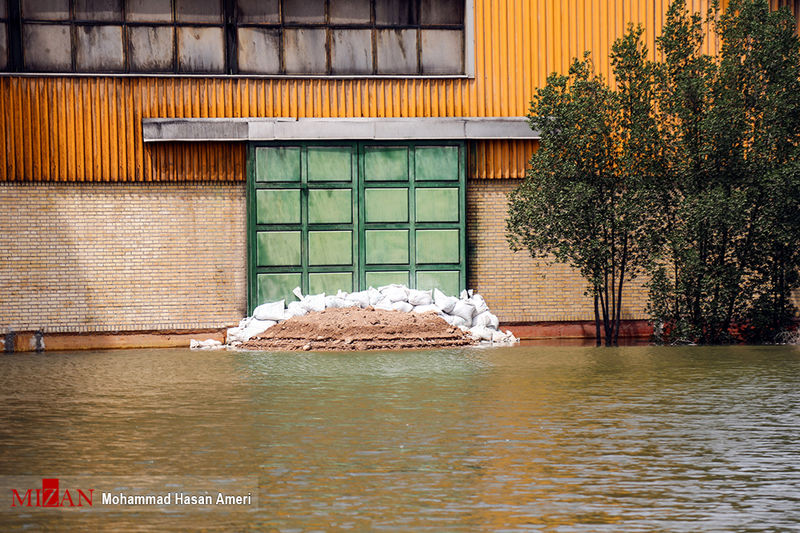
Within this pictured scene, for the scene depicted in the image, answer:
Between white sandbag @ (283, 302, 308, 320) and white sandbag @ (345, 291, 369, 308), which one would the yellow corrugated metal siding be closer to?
white sandbag @ (283, 302, 308, 320)

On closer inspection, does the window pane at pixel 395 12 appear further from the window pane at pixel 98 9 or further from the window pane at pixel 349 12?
the window pane at pixel 98 9

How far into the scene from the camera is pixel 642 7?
24109mm

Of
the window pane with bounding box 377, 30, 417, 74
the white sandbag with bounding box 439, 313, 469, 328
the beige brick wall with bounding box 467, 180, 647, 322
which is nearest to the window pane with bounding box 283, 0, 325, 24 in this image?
the window pane with bounding box 377, 30, 417, 74

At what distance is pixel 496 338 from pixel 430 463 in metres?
14.1

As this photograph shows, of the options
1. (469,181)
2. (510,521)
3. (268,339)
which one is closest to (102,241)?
(268,339)

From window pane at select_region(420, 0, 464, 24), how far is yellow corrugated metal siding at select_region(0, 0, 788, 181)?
498 millimetres

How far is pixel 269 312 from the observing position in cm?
2273

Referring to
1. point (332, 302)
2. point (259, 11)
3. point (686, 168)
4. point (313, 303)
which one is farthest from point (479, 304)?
→ point (259, 11)

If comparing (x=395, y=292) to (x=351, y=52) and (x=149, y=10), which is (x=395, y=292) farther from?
(x=149, y=10)

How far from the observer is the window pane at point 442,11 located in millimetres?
23844

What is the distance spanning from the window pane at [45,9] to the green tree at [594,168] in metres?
10.7

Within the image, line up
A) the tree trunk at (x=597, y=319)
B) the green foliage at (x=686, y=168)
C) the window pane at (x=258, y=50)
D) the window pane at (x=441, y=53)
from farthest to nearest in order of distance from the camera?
the window pane at (x=441, y=53) → the window pane at (x=258, y=50) → the tree trunk at (x=597, y=319) → the green foliage at (x=686, y=168)

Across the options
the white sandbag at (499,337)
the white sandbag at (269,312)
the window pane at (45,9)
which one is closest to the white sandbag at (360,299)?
the white sandbag at (269,312)

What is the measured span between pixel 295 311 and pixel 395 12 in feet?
23.8
